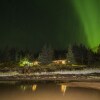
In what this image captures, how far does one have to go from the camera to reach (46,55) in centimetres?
11238

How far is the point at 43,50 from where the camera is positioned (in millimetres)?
114875

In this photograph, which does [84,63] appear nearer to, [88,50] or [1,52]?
[88,50]

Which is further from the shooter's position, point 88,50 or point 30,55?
point 30,55

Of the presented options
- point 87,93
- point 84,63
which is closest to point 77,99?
point 87,93

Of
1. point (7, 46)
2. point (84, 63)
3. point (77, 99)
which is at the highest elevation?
point (7, 46)

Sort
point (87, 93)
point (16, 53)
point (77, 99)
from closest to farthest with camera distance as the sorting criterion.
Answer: point (77, 99) → point (87, 93) → point (16, 53)

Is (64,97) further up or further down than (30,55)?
further down

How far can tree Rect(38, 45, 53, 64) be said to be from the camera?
361 ft

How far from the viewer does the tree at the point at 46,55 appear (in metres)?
110

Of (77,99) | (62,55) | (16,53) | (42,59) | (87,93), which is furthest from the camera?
(62,55)

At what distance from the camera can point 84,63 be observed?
104 meters

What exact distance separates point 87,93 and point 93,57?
69050 mm

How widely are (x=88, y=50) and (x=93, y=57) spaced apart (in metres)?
5.51

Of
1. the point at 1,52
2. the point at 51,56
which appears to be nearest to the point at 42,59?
the point at 51,56
